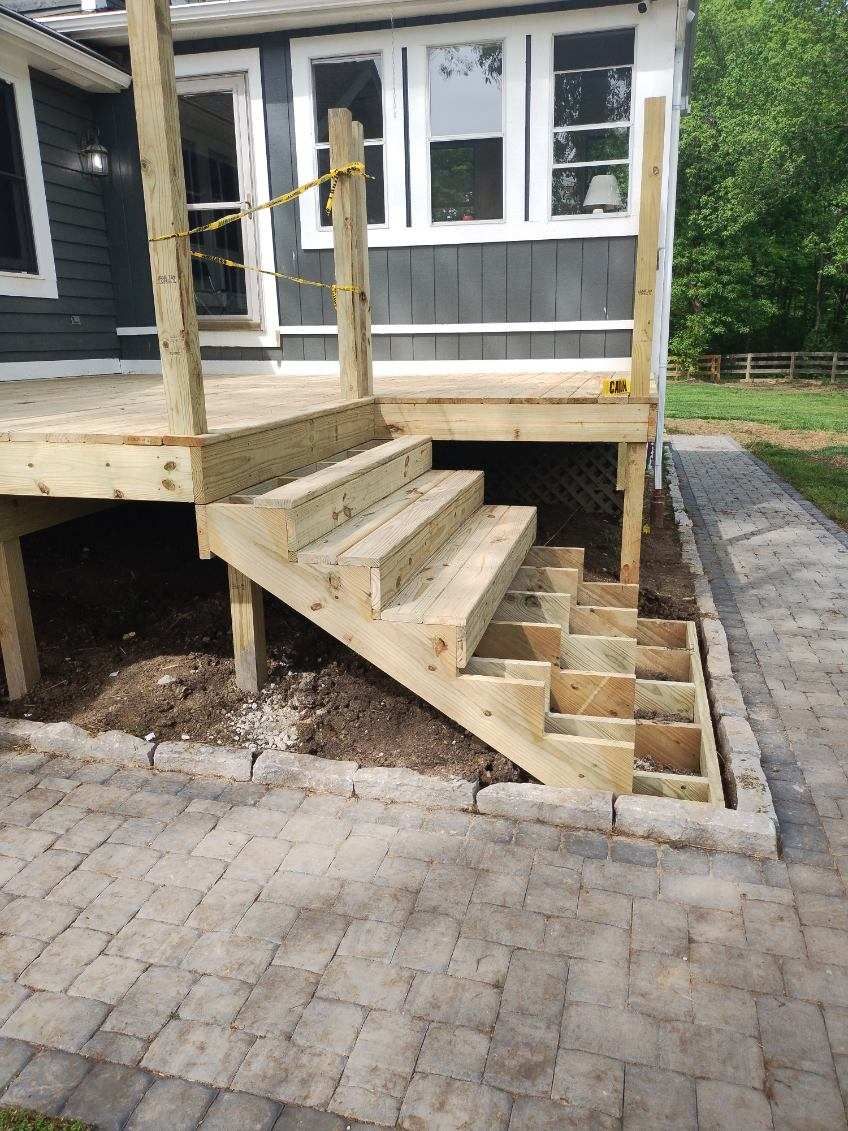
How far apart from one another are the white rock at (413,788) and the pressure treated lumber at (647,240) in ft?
9.04

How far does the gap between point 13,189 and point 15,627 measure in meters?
4.86

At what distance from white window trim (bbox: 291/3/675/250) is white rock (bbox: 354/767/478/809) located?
18.3ft

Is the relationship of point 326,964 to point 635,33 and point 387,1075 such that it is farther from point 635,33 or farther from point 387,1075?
point 635,33

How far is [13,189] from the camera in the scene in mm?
7168

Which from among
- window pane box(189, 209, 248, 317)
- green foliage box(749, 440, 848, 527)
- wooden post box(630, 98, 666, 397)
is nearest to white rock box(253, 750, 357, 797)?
wooden post box(630, 98, 666, 397)

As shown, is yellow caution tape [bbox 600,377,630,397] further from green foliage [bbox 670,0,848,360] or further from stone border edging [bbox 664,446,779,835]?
green foliage [bbox 670,0,848,360]

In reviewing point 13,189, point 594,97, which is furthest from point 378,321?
point 13,189

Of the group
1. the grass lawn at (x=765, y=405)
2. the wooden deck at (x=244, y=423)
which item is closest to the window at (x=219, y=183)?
the wooden deck at (x=244, y=423)

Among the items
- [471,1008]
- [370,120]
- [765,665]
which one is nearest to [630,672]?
[765,665]

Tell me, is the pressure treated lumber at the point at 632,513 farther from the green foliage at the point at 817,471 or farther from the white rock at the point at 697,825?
the green foliage at the point at 817,471

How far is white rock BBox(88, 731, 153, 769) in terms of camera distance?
11.6 feet

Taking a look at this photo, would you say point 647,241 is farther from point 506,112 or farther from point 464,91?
point 464,91

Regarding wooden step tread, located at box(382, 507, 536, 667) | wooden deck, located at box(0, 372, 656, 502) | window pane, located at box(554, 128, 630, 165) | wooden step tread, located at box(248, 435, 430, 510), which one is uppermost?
window pane, located at box(554, 128, 630, 165)

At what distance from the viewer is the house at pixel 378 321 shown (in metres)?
3.40
